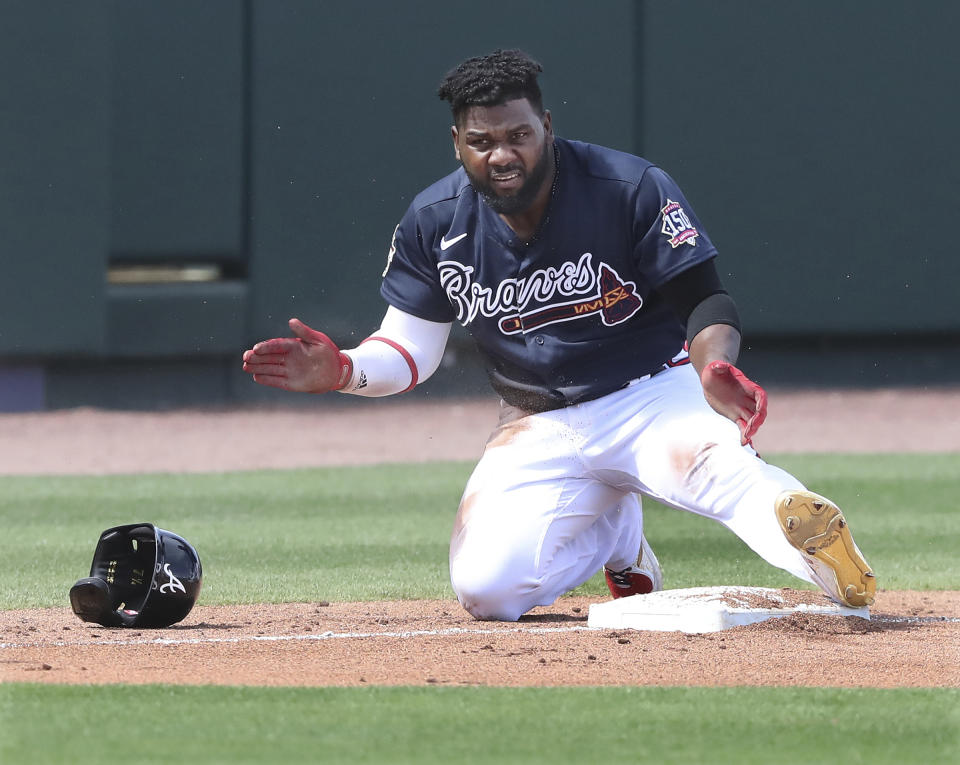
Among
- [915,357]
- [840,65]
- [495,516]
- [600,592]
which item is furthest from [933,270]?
[495,516]

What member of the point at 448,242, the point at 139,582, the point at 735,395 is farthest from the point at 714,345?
the point at 139,582

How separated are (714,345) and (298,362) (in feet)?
3.92

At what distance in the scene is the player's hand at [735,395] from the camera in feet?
12.9

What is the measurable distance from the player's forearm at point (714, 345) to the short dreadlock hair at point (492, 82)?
890 mm

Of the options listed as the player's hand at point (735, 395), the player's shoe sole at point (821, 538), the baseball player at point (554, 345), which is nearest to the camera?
the player's hand at point (735, 395)

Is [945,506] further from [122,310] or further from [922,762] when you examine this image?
[122,310]

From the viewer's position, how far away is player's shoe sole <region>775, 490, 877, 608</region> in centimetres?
412

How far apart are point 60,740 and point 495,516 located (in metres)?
2.20

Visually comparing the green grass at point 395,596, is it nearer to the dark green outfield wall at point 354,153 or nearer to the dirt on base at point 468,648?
the dirt on base at point 468,648

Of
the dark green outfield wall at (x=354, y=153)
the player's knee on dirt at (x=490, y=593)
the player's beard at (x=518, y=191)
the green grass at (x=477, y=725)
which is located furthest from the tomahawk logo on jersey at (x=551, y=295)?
the dark green outfield wall at (x=354, y=153)

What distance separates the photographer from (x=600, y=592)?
18.6 feet

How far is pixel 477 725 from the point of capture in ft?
9.87

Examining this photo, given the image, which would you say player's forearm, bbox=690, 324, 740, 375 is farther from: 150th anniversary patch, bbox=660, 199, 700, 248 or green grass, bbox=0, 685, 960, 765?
green grass, bbox=0, 685, 960, 765

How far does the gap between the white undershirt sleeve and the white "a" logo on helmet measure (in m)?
0.77
